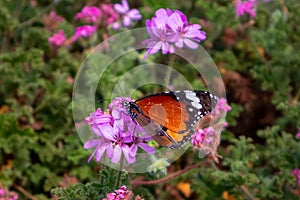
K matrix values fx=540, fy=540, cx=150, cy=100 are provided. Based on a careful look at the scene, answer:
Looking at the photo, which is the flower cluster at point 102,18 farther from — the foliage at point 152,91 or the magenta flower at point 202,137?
the magenta flower at point 202,137

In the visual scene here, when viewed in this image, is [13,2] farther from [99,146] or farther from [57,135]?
[99,146]

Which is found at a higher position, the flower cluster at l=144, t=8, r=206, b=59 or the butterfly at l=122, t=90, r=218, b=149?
the flower cluster at l=144, t=8, r=206, b=59

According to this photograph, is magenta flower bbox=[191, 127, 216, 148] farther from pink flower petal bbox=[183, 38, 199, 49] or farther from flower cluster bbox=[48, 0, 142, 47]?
flower cluster bbox=[48, 0, 142, 47]

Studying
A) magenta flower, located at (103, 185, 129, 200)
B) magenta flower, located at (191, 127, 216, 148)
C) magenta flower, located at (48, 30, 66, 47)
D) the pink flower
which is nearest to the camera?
magenta flower, located at (103, 185, 129, 200)

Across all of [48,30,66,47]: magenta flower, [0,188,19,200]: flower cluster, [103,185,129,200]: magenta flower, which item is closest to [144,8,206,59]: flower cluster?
[103,185,129,200]: magenta flower

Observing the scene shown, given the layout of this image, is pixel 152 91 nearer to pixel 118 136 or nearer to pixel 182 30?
pixel 182 30

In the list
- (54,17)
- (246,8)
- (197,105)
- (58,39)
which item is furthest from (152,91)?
(197,105)
